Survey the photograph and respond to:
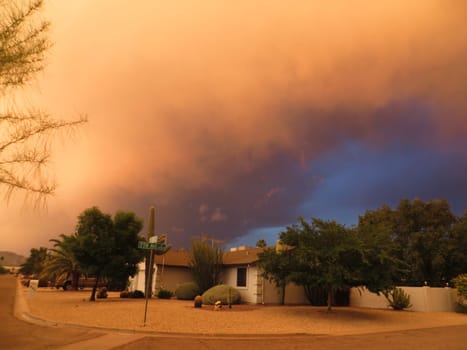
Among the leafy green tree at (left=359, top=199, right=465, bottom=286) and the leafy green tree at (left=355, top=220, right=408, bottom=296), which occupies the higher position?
the leafy green tree at (left=359, top=199, right=465, bottom=286)

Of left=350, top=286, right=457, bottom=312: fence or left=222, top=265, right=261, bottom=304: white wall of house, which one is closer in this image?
left=350, top=286, right=457, bottom=312: fence

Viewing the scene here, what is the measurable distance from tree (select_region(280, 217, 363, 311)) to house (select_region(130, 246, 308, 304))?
5.07 m

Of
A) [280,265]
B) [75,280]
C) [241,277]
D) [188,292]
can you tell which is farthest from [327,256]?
[75,280]

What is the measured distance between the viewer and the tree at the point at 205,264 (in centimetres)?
3120

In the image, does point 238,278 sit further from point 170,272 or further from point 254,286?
point 170,272

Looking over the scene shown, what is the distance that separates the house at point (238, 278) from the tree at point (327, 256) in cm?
507

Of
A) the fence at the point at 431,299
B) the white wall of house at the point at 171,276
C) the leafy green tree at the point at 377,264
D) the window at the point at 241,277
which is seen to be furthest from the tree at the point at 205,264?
the leafy green tree at the point at 377,264

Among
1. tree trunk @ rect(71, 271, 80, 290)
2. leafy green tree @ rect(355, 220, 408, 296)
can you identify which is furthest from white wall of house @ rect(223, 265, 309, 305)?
tree trunk @ rect(71, 271, 80, 290)

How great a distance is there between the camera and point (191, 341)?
11422 millimetres

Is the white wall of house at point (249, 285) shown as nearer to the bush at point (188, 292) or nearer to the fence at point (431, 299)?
the bush at point (188, 292)

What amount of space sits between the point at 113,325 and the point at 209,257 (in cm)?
1802

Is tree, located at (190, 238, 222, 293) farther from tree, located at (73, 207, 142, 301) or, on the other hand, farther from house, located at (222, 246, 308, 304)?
tree, located at (73, 207, 142, 301)

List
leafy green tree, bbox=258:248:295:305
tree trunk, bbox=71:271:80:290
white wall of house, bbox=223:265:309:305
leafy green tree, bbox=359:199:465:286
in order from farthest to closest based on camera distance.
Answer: tree trunk, bbox=71:271:80:290, leafy green tree, bbox=359:199:465:286, white wall of house, bbox=223:265:309:305, leafy green tree, bbox=258:248:295:305

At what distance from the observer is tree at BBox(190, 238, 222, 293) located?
31.2 m
